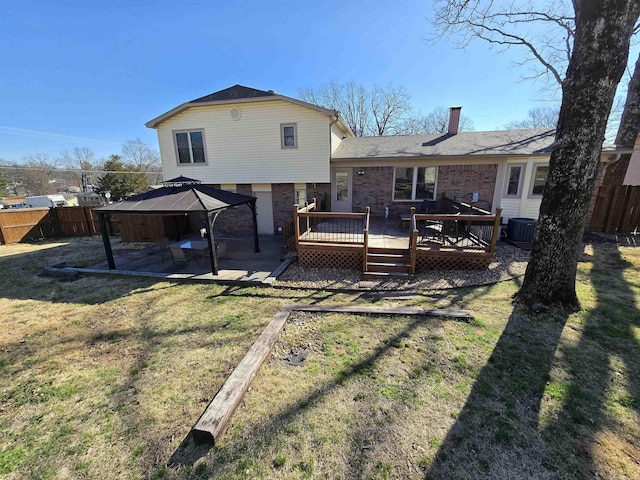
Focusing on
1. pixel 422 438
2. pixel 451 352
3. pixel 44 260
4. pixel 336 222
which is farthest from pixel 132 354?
pixel 44 260

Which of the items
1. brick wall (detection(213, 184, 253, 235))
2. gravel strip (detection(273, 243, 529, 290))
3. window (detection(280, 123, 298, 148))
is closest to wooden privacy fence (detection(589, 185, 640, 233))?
gravel strip (detection(273, 243, 529, 290))

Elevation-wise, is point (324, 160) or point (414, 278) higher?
point (324, 160)

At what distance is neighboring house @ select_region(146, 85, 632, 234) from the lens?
403 inches

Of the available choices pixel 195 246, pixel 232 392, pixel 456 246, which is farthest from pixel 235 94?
pixel 232 392

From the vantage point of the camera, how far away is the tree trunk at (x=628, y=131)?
10.8 metres

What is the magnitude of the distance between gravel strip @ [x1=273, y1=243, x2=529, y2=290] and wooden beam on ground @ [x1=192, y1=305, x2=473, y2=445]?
1386 mm

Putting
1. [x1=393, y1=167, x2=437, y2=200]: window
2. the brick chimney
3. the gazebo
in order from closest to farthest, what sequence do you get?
the gazebo → [x1=393, y1=167, x2=437, y2=200]: window → the brick chimney

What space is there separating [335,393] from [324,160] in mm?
8919

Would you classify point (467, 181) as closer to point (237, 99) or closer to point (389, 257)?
point (389, 257)

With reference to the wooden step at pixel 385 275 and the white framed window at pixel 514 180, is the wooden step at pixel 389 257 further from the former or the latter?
the white framed window at pixel 514 180

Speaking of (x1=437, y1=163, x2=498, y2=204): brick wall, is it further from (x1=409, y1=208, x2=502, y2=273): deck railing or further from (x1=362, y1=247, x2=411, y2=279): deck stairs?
(x1=362, y1=247, x2=411, y2=279): deck stairs

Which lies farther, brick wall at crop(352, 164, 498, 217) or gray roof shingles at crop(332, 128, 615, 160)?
brick wall at crop(352, 164, 498, 217)

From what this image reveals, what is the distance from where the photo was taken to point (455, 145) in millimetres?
11086

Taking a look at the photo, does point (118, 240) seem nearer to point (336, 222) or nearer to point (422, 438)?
point (336, 222)
